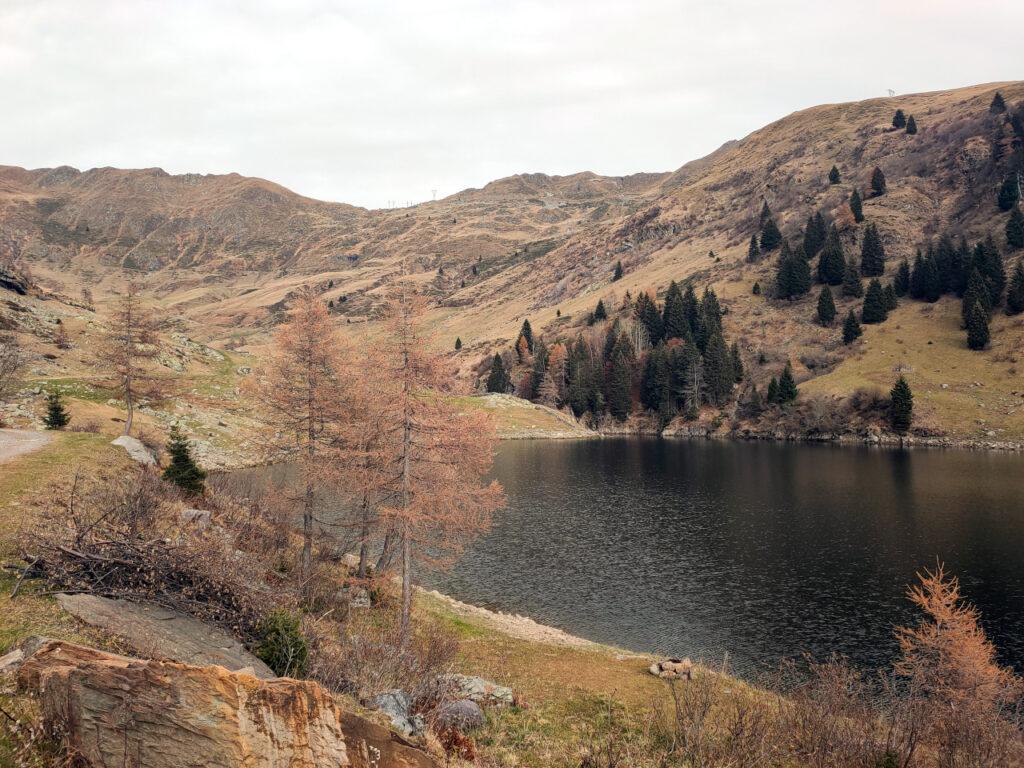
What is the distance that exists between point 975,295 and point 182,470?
14251 centimetres

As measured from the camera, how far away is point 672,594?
3931cm

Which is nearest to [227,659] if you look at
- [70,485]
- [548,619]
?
[70,485]

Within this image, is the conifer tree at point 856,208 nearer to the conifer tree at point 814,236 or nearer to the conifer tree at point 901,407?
the conifer tree at point 814,236

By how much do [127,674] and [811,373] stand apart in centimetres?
13986

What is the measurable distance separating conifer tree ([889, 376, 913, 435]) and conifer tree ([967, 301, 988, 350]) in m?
21.4

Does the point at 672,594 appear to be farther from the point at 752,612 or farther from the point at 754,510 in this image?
the point at 754,510

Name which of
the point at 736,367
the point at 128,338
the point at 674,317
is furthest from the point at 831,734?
the point at 674,317

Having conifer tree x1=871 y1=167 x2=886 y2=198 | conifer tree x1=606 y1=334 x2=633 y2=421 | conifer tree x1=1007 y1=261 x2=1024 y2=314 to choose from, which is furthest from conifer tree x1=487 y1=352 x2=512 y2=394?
conifer tree x1=871 y1=167 x2=886 y2=198

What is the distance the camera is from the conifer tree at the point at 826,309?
13600cm

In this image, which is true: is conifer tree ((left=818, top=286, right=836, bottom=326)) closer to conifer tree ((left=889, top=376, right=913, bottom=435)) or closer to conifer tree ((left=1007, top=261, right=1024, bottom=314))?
conifer tree ((left=1007, top=261, right=1024, bottom=314))

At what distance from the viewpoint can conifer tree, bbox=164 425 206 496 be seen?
3209 centimetres

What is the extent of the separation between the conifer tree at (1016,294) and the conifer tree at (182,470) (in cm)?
14485

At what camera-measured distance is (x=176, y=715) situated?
7781mm

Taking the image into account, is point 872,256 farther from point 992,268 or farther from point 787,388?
point 787,388
